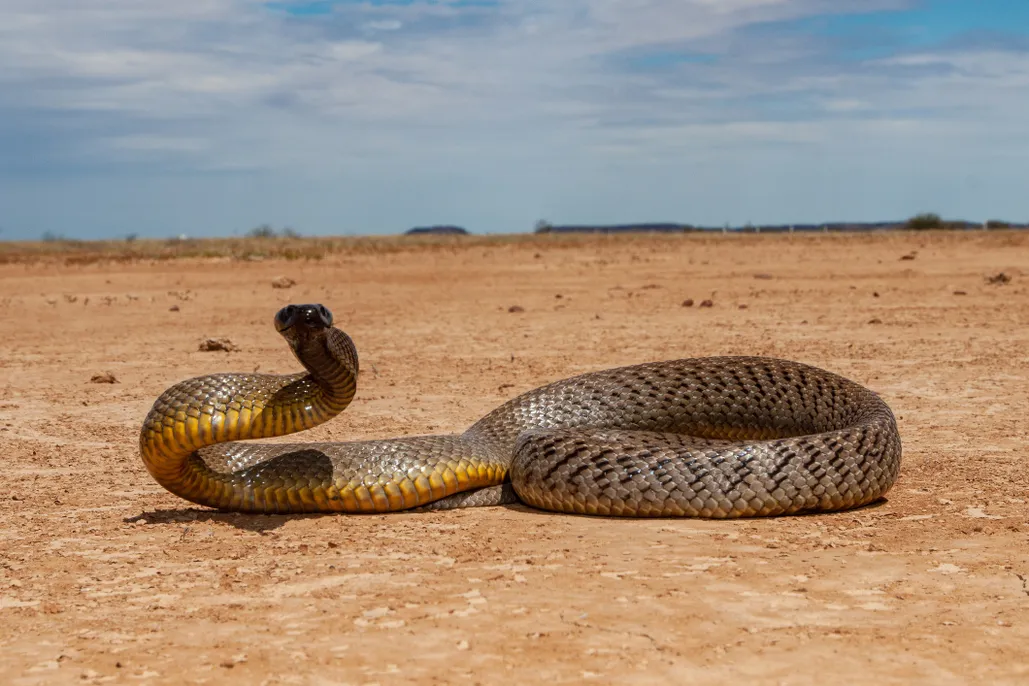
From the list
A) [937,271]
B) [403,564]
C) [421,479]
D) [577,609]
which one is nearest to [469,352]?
[421,479]

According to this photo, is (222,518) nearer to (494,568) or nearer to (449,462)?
(449,462)

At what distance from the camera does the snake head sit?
619cm

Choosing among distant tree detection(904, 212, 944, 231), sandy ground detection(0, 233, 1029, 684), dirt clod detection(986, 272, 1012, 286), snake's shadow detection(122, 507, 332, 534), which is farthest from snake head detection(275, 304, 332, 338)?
distant tree detection(904, 212, 944, 231)

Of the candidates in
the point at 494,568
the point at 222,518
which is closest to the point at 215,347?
the point at 222,518

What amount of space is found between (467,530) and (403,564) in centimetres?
85

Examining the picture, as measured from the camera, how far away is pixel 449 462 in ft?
24.3

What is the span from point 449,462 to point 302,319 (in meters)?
1.61

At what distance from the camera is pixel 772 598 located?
5.34 m

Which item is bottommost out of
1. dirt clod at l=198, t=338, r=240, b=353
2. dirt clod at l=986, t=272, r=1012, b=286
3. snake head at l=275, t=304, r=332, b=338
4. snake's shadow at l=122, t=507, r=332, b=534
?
snake's shadow at l=122, t=507, r=332, b=534

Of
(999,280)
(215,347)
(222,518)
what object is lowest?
(222,518)

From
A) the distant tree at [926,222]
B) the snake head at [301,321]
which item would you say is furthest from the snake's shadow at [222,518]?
the distant tree at [926,222]

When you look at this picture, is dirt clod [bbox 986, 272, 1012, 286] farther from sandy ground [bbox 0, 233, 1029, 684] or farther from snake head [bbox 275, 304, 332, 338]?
snake head [bbox 275, 304, 332, 338]

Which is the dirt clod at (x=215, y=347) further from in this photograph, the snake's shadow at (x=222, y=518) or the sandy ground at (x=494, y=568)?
the snake's shadow at (x=222, y=518)

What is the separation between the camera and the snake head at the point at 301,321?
20.3ft
